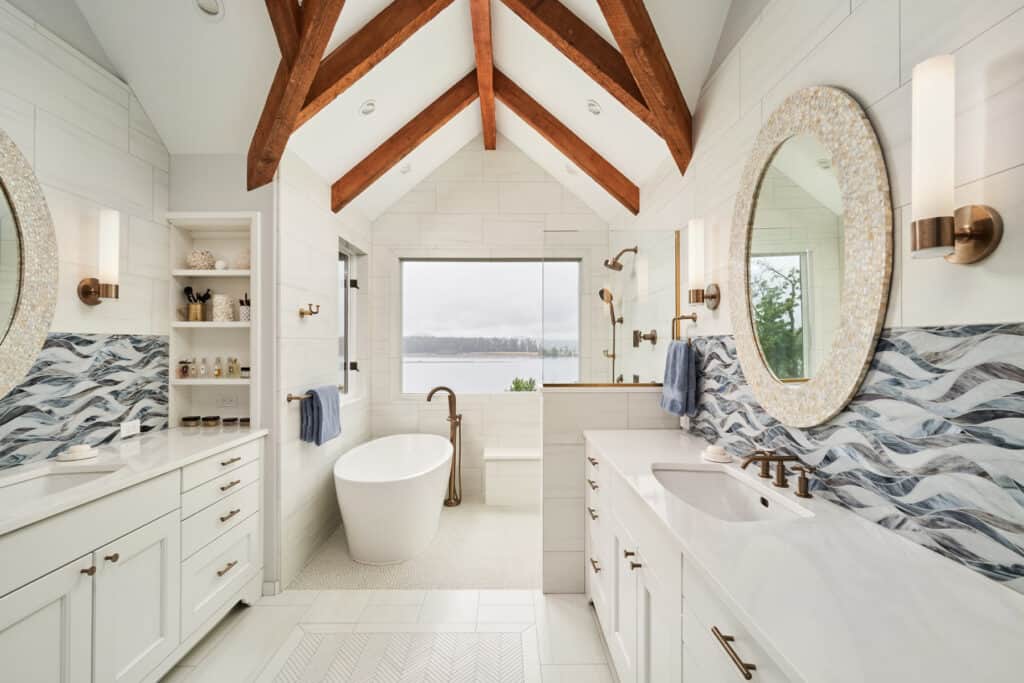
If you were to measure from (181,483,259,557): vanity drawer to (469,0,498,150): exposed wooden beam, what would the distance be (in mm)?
2761

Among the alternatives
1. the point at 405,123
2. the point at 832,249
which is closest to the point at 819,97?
the point at 832,249

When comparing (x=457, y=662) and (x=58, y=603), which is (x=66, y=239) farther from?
(x=457, y=662)

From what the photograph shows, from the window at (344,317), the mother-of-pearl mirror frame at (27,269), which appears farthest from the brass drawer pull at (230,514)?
the window at (344,317)

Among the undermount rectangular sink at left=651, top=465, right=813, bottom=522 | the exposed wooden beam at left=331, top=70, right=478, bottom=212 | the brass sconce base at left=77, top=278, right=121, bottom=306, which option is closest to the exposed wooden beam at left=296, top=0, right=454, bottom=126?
the exposed wooden beam at left=331, top=70, right=478, bottom=212

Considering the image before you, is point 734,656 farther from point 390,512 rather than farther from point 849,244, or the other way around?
point 390,512

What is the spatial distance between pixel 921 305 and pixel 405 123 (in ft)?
10.2

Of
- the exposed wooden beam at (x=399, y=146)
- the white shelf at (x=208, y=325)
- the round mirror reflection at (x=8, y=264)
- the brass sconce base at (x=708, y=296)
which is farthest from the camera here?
the exposed wooden beam at (x=399, y=146)

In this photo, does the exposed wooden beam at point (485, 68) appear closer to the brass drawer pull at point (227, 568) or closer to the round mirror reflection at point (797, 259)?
the round mirror reflection at point (797, 259)

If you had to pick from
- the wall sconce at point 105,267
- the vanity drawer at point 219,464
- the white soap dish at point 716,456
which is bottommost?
the vanity drawer at point 219,464

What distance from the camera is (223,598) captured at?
2047mm

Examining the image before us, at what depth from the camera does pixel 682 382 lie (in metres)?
2.11

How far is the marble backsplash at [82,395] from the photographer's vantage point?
1.68m

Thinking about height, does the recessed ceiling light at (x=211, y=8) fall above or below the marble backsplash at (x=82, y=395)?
above

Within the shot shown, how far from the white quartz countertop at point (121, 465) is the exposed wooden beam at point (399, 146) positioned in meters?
1.73
